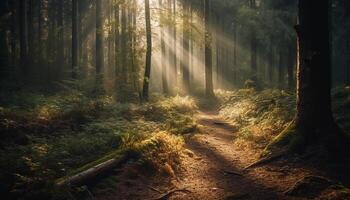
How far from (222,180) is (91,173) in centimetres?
315

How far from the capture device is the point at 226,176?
313 inches

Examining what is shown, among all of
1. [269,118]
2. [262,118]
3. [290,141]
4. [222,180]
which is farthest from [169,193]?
[262,118]

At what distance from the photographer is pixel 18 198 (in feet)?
18.0

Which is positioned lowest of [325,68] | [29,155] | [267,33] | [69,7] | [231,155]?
[231,155]

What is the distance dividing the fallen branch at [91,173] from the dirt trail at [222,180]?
0.68m

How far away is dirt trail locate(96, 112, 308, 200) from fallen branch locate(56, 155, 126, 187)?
2.23 feet

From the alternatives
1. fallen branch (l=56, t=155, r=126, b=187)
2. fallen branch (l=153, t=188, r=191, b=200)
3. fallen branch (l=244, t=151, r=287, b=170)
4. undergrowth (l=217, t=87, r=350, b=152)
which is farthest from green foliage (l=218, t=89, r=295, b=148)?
fallen branch (l=56, t=155, r=126, b=187)

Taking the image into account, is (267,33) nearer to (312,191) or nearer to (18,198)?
(312,191)

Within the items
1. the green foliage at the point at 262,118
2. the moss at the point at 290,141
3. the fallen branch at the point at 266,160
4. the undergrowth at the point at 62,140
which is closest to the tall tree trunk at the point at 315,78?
the moss at the point at 290,141

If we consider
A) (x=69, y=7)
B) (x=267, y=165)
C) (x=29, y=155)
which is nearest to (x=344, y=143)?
(x=267, y=165)

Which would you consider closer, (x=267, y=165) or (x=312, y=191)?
(x=312, y=191)

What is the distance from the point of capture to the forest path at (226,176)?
6.71 meters

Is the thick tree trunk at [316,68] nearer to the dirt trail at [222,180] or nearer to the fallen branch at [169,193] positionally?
the dirt trail at [222,180]

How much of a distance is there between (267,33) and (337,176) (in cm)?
2766
